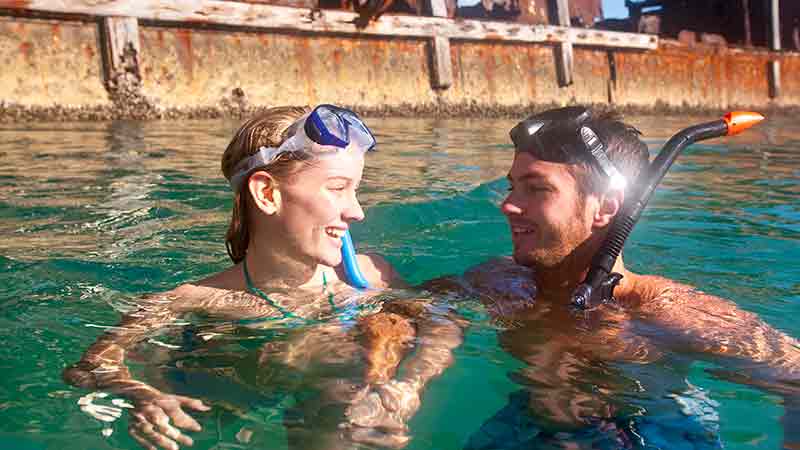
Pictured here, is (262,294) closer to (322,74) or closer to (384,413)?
(384,413)

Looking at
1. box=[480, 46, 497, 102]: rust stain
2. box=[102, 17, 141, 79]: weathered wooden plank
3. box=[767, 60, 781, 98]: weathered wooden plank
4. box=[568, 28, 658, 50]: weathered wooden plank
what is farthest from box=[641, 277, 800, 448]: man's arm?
box=[767, 60, 781, 98]: weathered wooden plank

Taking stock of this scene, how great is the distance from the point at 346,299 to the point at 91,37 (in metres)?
7.75

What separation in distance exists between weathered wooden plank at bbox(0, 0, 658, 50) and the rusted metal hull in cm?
18

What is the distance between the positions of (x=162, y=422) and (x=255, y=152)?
4.52ft

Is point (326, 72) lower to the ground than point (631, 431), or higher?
higher

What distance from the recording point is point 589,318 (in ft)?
11.6

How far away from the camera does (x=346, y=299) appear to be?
3.74 m

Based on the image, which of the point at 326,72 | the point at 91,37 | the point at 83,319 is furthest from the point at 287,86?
the point at 83,319

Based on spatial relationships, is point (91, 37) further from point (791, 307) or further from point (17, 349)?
point (791, 307)

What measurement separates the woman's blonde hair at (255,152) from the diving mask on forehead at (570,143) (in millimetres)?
980

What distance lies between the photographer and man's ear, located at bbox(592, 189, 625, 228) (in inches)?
141

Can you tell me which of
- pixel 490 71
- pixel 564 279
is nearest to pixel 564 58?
pixel 490 71

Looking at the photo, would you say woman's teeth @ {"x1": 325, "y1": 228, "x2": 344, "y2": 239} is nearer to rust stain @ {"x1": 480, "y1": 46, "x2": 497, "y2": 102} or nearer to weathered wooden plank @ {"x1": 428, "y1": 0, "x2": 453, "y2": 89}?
weathered wooden plank @ {"x1": 428, "y1": 0, "x2": 453, "y2": 89}

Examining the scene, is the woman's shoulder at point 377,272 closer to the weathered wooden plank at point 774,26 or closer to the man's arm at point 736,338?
the man's arm at point 736,338
